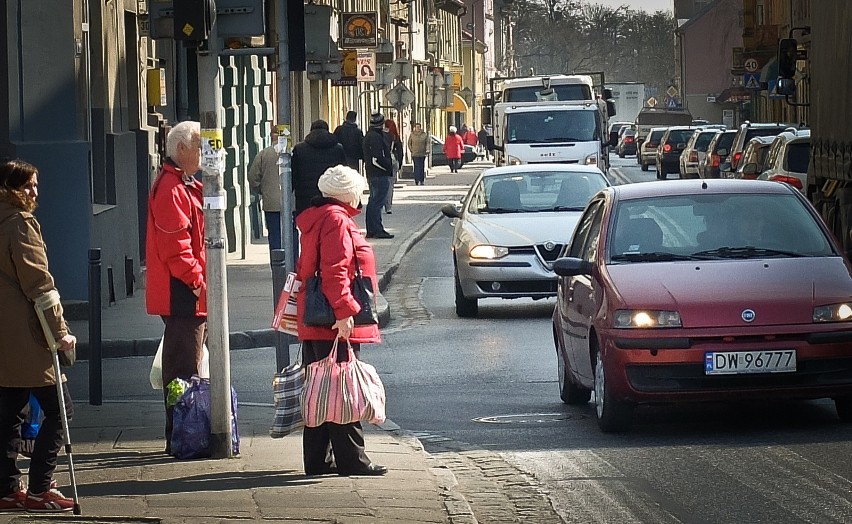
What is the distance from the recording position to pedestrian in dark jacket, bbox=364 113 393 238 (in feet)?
99.3

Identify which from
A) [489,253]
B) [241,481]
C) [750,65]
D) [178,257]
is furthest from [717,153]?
[241,481]

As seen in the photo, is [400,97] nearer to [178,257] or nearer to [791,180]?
[791,180]

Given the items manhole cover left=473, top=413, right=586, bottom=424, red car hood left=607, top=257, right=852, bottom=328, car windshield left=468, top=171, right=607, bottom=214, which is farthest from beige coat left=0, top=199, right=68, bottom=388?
car windshield left=468, top=171, right=607, bottom=214

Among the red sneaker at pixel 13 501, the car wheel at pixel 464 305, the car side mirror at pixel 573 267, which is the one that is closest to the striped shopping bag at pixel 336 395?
the red sneaker at pixel 13 501

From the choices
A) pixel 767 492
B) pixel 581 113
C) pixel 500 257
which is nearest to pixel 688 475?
pixel 767 492

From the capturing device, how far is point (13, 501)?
7953 mm

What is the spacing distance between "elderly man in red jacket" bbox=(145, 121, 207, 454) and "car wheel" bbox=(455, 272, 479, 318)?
885 cm

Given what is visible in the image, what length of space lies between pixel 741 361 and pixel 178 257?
307cm

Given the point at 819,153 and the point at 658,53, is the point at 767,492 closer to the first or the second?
the point at 819,153

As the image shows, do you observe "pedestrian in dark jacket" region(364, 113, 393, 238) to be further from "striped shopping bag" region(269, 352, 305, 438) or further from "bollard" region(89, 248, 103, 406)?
"striped shopping bag" region(269, 352, 305, 438)

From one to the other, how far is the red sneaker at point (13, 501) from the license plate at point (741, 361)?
3849mm

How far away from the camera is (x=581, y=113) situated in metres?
38.0

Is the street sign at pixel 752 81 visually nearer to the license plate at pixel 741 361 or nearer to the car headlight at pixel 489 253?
the car headlight at pixel 489 253

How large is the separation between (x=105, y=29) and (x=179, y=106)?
5.68m
